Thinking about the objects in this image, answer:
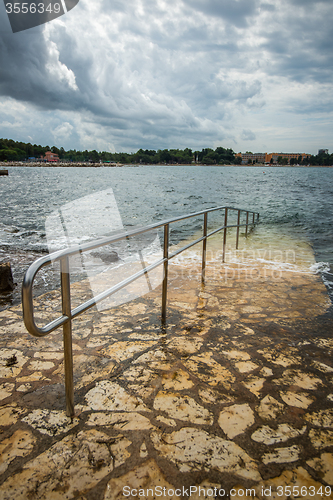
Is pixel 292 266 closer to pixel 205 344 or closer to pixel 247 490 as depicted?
pixel 205 344

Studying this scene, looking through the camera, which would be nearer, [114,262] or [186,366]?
[186,366]

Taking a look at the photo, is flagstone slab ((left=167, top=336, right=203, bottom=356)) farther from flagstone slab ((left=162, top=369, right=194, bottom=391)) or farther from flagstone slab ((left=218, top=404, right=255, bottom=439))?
flagstone slab ((left=218, top=404, right=255, bottom=439))

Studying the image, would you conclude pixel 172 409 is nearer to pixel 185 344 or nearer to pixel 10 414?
pixel 185 344

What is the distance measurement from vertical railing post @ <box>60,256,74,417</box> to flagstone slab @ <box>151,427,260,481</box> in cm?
56

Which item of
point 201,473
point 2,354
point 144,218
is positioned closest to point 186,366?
point 201,473

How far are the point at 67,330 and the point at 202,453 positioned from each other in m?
1.01

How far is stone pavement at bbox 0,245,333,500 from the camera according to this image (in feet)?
4.60

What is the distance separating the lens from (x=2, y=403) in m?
1.91

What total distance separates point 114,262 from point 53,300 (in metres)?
2.96

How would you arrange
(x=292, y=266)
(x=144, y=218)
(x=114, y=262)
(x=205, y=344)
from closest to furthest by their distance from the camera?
(x=205, y=344) < (x=292, y=266) < (x=114, y=262) < (x=144, y=218)

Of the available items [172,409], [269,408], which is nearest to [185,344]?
[172,409]

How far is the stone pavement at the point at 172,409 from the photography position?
4.60ft

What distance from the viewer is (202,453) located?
1.55m

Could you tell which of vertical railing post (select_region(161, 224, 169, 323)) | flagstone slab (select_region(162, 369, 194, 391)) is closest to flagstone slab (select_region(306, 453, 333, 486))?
flagstone slab (select_region(162, 369, 194, 391))
